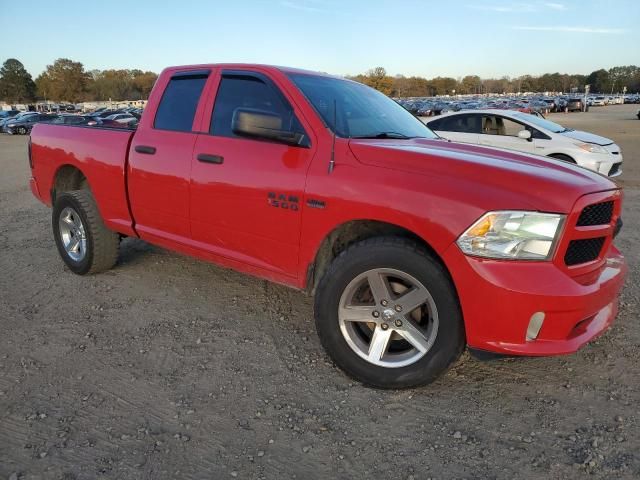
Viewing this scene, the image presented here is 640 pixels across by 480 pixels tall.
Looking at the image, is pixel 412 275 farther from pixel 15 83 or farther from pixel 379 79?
pixel 15 83

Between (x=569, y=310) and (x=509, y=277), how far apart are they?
1.15 ft

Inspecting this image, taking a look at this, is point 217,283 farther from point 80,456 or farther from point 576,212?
point 576,212

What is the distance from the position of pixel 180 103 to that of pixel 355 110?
56.5 inches

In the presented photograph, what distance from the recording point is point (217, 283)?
4.81 meters

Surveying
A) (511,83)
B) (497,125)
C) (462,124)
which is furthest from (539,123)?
(511,83)

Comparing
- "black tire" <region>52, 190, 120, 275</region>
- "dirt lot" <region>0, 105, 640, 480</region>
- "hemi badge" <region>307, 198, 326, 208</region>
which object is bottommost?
"dirt lot" <region>0, 105, 640, 480</region>

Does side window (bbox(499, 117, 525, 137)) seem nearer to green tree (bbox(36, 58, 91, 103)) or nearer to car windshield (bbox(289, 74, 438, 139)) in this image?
car windshield (bbox(289, 74, 438, 139))

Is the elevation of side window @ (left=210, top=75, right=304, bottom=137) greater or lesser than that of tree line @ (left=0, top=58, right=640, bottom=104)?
lesser

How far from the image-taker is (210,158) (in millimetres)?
3615

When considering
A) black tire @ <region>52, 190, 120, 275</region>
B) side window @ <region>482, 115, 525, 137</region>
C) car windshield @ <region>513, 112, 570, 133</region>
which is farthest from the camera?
side window @ <region>482, 115, 525, 137</region>

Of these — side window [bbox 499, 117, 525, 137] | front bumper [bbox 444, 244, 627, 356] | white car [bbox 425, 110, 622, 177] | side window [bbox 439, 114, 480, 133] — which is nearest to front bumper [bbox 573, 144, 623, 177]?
white car [bbox 425, 110, 622, 177]

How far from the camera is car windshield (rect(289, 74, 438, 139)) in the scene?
343 cm

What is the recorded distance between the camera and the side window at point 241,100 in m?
3.52

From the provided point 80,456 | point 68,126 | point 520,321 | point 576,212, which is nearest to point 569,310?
point 520,321
